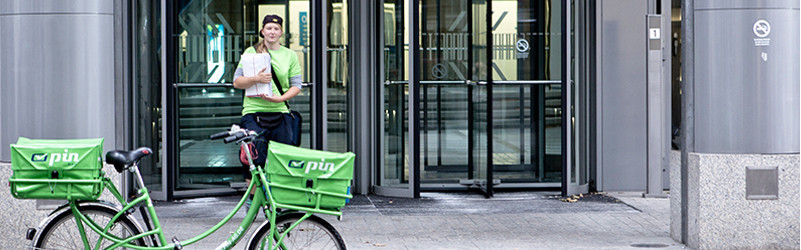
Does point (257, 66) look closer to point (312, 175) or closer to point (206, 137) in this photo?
point (206, 137)

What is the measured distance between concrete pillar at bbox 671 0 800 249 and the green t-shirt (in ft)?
9.48

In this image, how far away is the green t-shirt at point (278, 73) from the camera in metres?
8.49

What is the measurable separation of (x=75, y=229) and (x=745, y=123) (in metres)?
4.03

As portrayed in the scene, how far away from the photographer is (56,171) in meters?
5.66

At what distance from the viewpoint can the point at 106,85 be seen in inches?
273

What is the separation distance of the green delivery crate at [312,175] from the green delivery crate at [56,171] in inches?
36.4

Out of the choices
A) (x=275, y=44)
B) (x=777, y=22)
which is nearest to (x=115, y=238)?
(x=275, y=44)

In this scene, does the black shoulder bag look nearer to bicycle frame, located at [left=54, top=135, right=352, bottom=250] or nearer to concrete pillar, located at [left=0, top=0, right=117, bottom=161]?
concrete pillar, located at [left=0, top=0, right=117, bottom=161]

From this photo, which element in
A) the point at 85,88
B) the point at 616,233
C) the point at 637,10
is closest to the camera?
the point at 85,88

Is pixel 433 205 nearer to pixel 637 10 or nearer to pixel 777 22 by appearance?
pixel 637 10

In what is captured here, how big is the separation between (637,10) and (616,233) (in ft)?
10.2

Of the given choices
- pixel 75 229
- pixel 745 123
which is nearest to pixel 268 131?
pixel 75 229

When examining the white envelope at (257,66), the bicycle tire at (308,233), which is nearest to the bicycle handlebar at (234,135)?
the bicycle tire at (308,233)

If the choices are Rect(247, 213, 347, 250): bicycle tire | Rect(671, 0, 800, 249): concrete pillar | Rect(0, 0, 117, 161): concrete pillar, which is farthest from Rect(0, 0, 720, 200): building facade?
Rect(247, 213, 347, 250): bicycle tire
